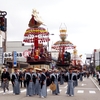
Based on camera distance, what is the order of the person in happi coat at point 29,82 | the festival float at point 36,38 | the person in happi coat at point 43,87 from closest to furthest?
the person in happi coat at point 43,87 → the person in happi coat at point 29,82 → the festival float at point 36,38

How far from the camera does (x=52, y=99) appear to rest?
1811cm

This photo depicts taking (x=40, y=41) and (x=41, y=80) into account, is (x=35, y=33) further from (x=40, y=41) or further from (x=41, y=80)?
(x=41, y=80)

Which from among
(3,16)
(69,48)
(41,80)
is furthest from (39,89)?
(69,48)

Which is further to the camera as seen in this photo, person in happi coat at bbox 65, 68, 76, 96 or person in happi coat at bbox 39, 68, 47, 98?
person in happi coat at bbox 65, 68, 76, 96

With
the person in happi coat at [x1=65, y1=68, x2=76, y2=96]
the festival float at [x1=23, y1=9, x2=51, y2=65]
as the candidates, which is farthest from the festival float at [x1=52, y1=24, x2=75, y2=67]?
the person in happi coat at [x1=65, y1=68, x2=76, y2=96]

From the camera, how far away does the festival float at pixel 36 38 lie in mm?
41875

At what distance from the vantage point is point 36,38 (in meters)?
42.2

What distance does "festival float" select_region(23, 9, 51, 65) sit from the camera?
4188 cm

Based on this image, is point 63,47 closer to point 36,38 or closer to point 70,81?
point 36,38

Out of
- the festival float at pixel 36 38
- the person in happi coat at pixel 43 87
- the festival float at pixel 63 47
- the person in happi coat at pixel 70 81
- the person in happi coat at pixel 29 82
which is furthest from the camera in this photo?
the festival float at pixel 63 47

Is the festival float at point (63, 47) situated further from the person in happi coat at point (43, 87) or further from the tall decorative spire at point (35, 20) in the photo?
the person in happi coat at point (43, 87)

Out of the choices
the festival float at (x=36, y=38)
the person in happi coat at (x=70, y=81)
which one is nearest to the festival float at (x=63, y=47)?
the festival float at (x=36, y=38)

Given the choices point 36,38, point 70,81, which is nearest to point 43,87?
point 70,81

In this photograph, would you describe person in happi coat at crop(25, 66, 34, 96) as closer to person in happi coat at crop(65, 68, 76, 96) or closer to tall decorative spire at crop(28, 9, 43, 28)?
person in happi coat at crop(65, 68, 76, 96)
